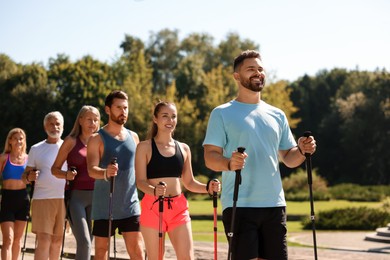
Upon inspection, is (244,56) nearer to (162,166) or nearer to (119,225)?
(162,166)

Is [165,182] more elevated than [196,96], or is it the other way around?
[196,96]

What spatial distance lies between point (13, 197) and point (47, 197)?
4.95ft

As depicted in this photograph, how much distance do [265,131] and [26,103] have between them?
56.2 metres

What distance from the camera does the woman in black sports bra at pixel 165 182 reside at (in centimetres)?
784

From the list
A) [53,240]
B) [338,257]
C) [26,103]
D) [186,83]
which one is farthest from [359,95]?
[53,240]

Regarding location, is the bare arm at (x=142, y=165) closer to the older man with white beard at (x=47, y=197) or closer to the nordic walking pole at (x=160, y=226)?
the nordic walking pole at (x=160, y=226)

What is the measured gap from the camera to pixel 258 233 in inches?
250

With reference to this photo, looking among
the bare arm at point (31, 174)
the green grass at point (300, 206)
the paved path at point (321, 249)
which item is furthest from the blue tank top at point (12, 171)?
the green grass at point (300, 206)

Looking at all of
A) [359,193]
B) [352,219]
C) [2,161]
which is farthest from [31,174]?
[359,193]

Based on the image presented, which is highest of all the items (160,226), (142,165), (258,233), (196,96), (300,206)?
(196,96)

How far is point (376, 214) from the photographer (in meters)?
26.5

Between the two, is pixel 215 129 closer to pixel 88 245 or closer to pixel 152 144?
pixel 152 144

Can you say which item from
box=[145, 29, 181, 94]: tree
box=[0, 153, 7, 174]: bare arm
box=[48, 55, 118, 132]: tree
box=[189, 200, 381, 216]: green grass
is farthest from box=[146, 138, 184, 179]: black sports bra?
box=[145, 29, 181, 94]: tree

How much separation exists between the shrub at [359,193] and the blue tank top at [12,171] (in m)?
32.2
